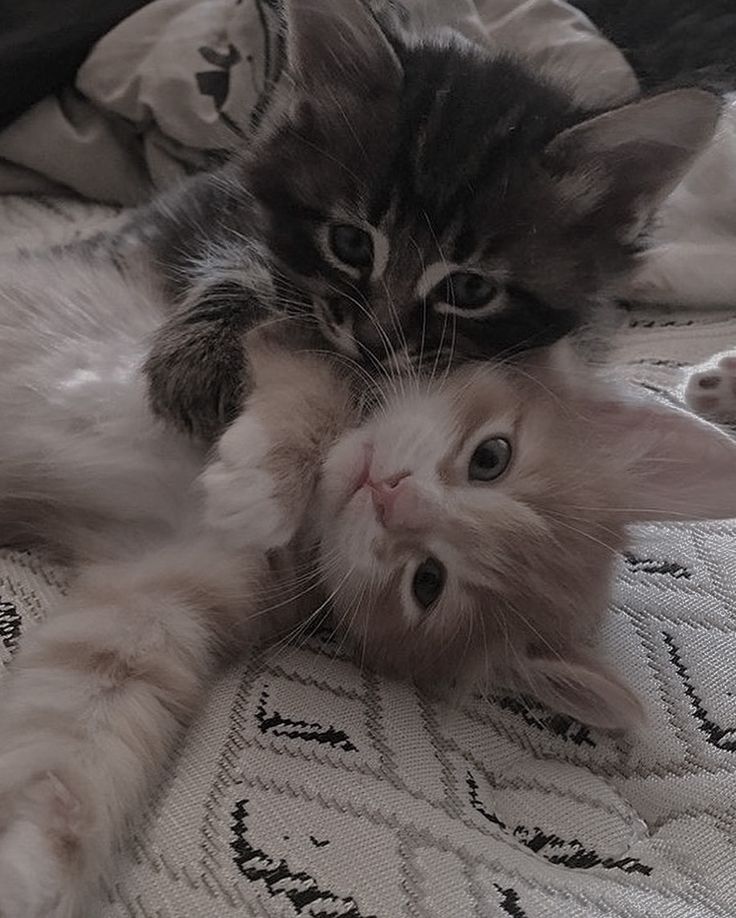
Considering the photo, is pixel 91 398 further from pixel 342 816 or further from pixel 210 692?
pixel 342 816

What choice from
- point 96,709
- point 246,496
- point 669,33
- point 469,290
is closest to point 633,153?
point 469,290

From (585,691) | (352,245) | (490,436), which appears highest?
(352,245)

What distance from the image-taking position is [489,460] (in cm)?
117

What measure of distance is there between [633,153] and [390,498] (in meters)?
0.52

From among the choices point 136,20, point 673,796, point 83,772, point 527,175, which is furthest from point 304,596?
point 136,20

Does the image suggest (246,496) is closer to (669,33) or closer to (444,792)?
(444,792)

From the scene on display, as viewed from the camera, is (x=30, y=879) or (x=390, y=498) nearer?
(x=30, y=879)

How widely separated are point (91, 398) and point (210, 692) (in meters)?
0.44

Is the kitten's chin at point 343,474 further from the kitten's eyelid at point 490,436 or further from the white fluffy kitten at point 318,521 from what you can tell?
the kitten's eyelid at point 490,436

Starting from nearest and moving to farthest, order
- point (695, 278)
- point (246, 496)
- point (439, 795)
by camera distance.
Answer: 1. point (439, 795)
2. point (246, 496)
3. point (695, 278)

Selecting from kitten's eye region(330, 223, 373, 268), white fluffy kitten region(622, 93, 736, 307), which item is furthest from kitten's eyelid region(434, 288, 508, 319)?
white fluffy kitten region(622, 93, 736, 307)

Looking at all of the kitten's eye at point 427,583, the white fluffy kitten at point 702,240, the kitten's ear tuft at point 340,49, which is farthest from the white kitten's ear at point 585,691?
the white fluffy kitten at point 702,240

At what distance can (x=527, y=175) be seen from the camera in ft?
3.94

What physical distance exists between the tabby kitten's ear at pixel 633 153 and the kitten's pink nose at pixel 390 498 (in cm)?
43
